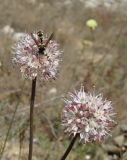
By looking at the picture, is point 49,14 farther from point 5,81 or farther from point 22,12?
point 5,81

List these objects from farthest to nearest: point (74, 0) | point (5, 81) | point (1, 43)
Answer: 1. point (74, 0)
2. point (1, 43)
3. point (5, 81)

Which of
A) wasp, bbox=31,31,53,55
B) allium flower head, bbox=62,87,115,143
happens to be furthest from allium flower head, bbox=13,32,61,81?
allium flower head, bbox=62,87,115,143

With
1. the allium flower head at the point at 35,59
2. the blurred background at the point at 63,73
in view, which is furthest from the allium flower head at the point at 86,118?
the blurred background at the point at 63,73

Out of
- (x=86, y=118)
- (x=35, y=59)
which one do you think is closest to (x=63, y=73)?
(x=35, y=59)

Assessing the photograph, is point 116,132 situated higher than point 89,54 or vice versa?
point 89,54

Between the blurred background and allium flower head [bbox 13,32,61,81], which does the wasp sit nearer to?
allium flower head [bbox 13,32,61,81]

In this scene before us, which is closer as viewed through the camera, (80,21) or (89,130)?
(89,130)

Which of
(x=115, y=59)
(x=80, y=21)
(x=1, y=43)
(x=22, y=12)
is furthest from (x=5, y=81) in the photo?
(x=80, y=21)
